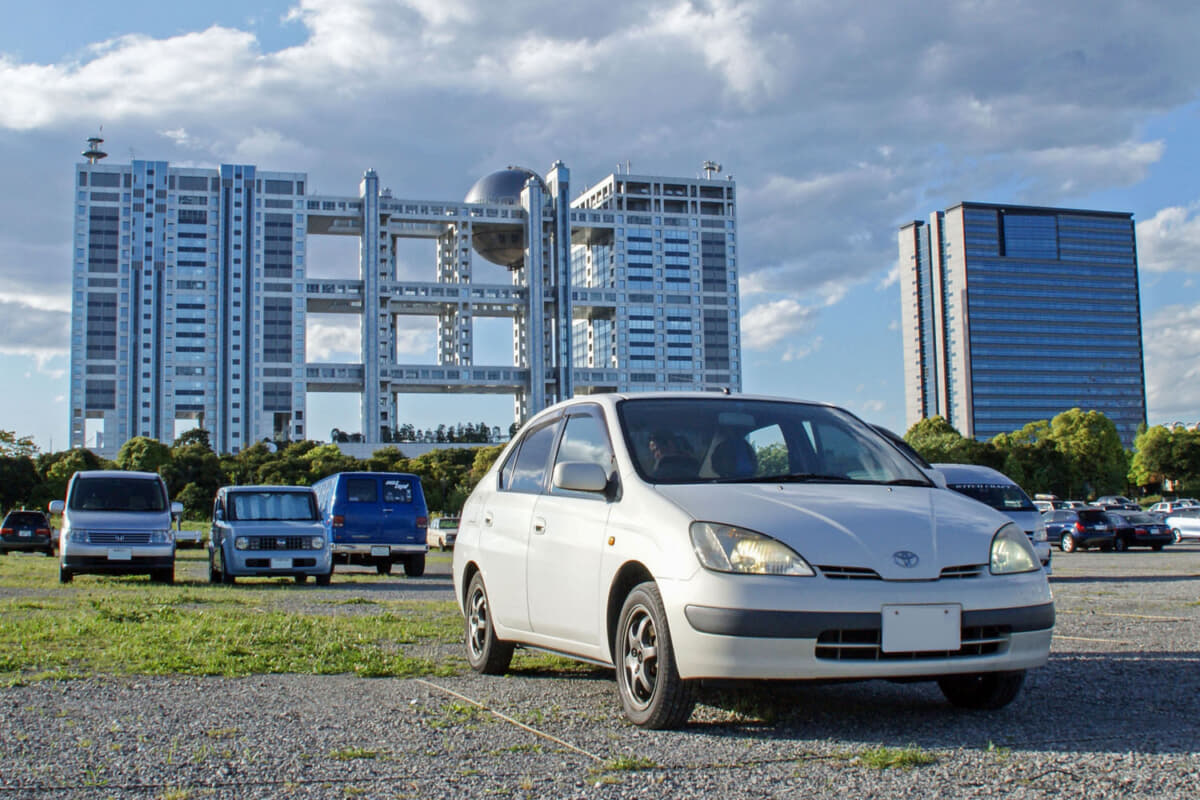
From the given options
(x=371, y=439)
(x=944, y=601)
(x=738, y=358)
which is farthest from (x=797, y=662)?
(x=738, y=358)

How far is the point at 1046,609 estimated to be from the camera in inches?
217

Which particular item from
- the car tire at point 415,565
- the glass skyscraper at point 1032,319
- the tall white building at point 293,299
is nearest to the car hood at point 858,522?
the car tire at point 415,565

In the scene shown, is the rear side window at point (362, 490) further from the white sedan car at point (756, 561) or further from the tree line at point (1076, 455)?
the tree line at point (1076, 455)

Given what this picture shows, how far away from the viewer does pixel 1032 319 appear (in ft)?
627

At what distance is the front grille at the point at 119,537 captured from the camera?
734 inches

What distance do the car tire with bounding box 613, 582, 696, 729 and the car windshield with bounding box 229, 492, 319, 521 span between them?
50.8ft

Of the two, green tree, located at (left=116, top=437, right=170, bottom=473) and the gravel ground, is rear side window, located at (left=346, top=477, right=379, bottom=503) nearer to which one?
the gravel ground

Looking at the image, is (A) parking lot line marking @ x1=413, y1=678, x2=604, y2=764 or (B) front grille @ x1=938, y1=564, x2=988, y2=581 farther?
(B) front grille @ x1=938, y1=564, x2=988, y2=581

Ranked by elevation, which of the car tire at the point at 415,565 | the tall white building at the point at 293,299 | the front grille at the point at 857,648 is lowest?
the car tire at the point at 415,565

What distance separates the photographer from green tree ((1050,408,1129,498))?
102375 mm

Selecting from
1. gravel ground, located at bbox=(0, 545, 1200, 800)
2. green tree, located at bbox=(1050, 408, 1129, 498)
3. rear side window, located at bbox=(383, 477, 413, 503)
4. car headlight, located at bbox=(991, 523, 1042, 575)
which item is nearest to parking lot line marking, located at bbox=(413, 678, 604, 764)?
gravel ground, located at bbox=(0, 545, 1200, 800)

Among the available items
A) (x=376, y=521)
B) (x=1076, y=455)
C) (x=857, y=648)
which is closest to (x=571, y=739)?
(x=857, y=648)

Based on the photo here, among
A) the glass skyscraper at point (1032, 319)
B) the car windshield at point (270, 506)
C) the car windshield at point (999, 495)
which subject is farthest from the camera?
the glass skyscraper at point (1032, 319)

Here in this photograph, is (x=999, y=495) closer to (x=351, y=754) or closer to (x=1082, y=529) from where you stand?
(x=351, y=754)
